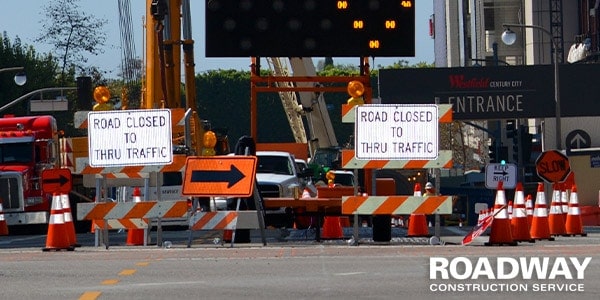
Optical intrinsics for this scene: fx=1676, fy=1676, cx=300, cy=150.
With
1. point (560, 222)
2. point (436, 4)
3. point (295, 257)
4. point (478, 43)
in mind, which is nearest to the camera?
point (295, 257)

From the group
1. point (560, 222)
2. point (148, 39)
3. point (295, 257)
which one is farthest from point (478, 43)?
point (295, 257)

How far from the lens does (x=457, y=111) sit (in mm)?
63625

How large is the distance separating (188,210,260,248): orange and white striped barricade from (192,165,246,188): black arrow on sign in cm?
44

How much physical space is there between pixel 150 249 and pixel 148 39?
13.2 meters

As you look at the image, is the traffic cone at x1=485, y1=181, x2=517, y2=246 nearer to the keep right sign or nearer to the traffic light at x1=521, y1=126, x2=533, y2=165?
the keep right sign

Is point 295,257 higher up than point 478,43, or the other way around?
point 478,43

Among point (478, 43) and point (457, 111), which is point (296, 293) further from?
point (478, 43)

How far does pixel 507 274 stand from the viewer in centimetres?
1554

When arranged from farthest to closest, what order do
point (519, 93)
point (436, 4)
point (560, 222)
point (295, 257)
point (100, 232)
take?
point (436, 4)
point (519, 93)
point (560, 222)
point (100, 232)
point (295, 257)

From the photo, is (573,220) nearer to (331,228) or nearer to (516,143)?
(331,228)

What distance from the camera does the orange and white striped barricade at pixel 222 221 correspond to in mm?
22516

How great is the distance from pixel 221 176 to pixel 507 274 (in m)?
7.69

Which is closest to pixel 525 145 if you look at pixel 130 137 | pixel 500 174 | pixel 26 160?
pixel 500 174

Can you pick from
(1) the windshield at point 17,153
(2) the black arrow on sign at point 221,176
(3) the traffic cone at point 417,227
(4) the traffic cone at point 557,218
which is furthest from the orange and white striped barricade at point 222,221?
(1) the windshield at point 17,153
